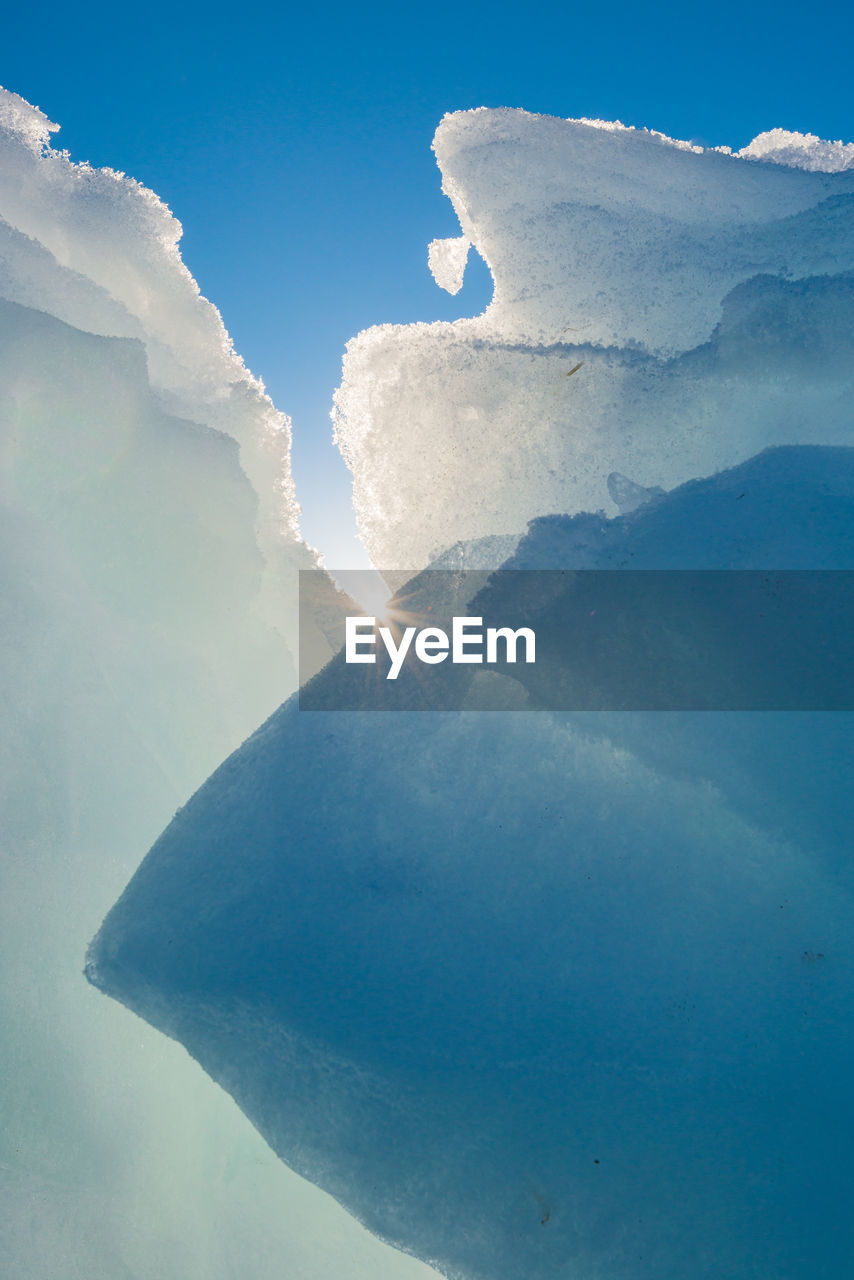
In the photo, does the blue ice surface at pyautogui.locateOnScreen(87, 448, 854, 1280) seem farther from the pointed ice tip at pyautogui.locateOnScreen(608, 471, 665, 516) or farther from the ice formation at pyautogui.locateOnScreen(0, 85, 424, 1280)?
the ice formation at pyautogui.locateOnScreen(0, 85, 424, 1280)

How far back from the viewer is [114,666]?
4164 millimetres

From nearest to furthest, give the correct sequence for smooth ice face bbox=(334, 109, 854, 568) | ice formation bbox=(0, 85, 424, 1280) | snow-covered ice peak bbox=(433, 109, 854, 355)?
1. ice formation bbox=(0, 85, 424, 1280)
2. smooth ice face bbox=(334, 109, 854, 568)
3. snow-covered ice peak bbox=(433, 109, 854, 355)

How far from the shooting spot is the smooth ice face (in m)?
3.11

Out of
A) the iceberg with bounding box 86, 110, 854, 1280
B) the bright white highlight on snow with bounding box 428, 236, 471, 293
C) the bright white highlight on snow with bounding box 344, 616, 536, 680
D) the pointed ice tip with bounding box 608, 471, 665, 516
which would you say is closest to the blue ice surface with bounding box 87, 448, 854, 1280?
the iceberg with bounding box 86, 110, 854, 1280

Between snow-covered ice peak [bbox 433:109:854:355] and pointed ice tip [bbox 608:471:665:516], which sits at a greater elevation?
snow-covered ice peak [bbox 433:109:854:355]

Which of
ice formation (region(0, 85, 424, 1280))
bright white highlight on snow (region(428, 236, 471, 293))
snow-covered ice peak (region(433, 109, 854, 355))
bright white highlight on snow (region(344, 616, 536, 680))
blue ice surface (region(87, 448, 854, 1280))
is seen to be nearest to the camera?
blue ice surface (region(87, 448, 854, 1280))

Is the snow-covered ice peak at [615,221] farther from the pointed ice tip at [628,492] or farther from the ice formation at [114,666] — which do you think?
the ice formation at [114,666]

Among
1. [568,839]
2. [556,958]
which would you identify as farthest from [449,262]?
[556,958]

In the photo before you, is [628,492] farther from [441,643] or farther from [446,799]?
[446,799]

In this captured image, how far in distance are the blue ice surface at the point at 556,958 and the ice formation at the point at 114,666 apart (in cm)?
93

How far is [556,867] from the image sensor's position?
2434mm

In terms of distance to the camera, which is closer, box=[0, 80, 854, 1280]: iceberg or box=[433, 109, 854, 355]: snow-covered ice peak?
box=[0, 80, 854, 1280]: iceberg

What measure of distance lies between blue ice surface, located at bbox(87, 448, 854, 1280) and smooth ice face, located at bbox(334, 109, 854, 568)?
33 centimetres

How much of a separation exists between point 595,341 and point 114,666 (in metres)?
3.33
